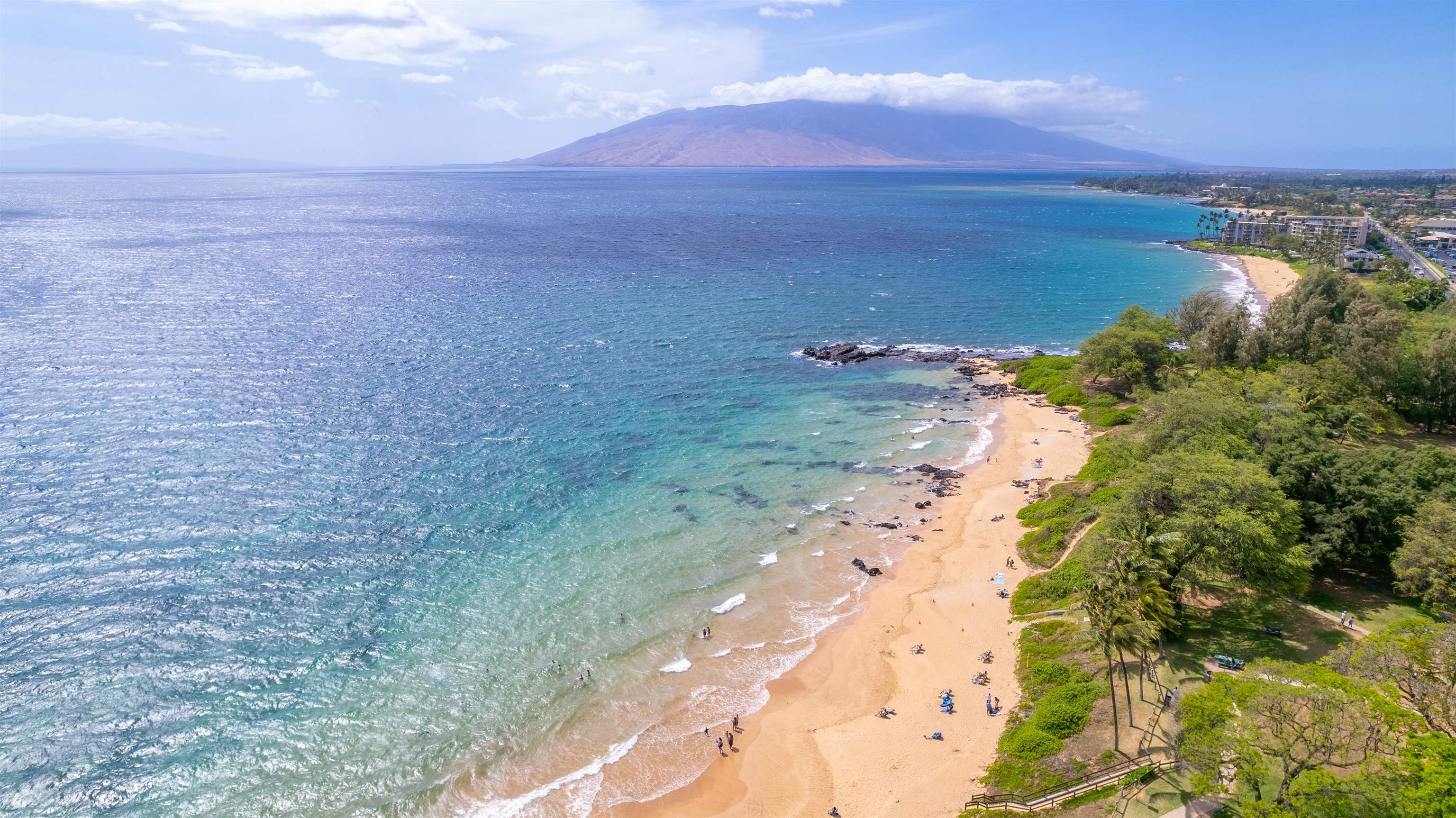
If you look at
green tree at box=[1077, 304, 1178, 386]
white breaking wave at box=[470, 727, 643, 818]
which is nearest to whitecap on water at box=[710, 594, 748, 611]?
white breaking wave at box=[470, 727, 643, 818]

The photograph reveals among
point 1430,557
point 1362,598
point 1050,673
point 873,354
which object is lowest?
point 1050,673

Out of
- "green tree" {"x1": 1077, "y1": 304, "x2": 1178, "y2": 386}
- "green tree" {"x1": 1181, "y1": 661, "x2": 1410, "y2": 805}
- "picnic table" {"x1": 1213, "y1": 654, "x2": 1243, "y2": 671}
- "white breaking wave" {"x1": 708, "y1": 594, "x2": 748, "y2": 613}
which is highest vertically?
"green tree" {"x1": 1077, "y1": 304, "x2": 1178, "y2": 386}

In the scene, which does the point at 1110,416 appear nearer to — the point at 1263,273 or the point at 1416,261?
the point at 1263,273

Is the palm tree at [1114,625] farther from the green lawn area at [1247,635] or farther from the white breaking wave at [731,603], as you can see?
the white breaking wave at [731,603]

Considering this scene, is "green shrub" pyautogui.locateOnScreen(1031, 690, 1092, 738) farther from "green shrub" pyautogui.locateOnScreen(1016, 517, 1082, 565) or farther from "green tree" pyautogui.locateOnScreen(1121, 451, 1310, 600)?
"green shrub" pyautogui.locateOnScreen(1016, 517, 1082, 565)

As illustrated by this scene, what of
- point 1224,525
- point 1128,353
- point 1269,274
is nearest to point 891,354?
point 1128,353

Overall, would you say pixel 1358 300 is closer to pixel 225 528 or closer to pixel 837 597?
pixel 837 597

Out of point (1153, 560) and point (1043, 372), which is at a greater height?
point (1153, 560)
